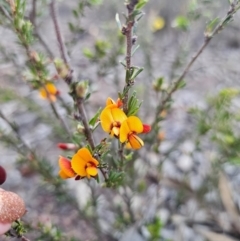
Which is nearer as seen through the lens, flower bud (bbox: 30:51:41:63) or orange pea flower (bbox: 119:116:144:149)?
orange pea flower (bbox: 119:116:144:149)

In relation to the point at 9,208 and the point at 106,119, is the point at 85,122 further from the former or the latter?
the point at 9,208

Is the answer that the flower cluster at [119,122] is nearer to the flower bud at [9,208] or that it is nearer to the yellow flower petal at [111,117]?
the yellow flower petal at [111,117]

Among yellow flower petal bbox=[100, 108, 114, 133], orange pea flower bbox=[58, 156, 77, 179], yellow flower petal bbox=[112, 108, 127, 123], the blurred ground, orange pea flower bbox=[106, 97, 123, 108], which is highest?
the blurred ground

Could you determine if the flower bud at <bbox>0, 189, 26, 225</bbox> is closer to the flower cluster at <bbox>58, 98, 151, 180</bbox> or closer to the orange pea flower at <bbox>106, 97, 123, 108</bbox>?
the flower cluster at <bbox>58, 98, 151, 180</bbox>

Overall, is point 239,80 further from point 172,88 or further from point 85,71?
point 172,88

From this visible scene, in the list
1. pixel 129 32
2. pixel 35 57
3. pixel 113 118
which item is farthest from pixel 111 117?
pixel 35 57

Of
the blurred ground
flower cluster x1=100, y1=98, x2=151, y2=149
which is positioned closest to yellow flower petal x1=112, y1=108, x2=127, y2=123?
flower cluster x1=100, y1=98, x2=151, y2=149

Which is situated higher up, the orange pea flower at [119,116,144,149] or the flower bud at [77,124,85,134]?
the orange pea flower at [119,116,144,149]
